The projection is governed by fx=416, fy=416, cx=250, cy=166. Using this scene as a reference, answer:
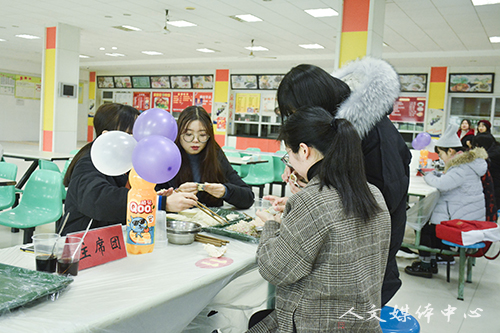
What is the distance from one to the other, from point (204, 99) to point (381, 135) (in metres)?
14.1

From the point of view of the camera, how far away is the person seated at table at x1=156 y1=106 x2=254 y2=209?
251 centimetres

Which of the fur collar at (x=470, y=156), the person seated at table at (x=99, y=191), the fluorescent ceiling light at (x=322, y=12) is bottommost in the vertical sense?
the person seated at table at (x=99, y=191)

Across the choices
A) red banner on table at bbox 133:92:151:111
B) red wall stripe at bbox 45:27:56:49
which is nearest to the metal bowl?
red wall stripe at bbox 45:27:56:49

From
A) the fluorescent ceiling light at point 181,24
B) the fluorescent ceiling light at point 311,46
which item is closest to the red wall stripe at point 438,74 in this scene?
the fluorescent ceiling light at point 311,46

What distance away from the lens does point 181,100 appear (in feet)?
51.9

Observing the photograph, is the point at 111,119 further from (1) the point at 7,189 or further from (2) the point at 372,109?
(1) the point at 7,189

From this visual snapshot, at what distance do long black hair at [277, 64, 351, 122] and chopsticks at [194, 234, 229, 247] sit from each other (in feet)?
1.78

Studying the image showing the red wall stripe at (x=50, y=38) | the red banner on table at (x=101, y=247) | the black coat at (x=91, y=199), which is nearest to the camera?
the red banner on table at (x=101, y=247)

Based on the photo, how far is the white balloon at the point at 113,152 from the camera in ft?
5.20

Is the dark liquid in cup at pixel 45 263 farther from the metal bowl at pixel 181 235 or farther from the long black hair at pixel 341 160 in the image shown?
the long black hair at pixel 341 160

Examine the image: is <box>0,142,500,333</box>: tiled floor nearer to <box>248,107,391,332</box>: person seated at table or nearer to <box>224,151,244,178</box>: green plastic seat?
<box>248,107,391,332</box>: person seated at table

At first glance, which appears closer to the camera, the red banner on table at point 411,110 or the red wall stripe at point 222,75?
the red banner on table at point 411,110

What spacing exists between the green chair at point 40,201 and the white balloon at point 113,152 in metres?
2.00

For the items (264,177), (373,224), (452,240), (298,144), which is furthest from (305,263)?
(264,177)
